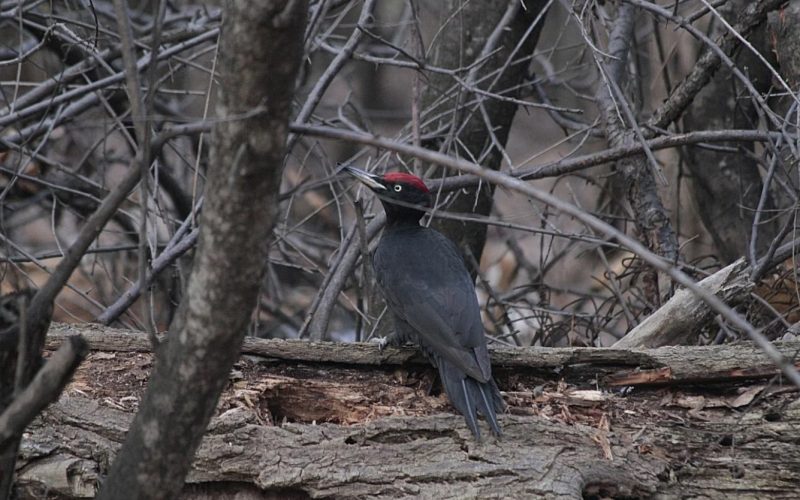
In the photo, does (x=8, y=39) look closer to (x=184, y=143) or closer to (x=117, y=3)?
(x=184, y=143)

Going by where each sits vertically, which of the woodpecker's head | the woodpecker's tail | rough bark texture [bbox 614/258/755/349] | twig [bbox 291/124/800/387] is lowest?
twig [bbox 291/124/800/387]

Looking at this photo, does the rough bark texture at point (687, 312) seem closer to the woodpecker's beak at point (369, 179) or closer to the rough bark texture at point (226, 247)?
the woodpecker's beak at point (369, 179)

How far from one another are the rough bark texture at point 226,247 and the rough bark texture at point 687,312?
97.6 inches

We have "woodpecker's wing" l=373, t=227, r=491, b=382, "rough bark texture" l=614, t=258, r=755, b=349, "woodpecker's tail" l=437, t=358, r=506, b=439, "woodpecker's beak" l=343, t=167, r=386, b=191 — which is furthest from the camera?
"woodpecker's beak" l=343, t=167, r=386, b=191

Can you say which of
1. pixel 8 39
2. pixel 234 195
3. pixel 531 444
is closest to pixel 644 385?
pixel 531 444

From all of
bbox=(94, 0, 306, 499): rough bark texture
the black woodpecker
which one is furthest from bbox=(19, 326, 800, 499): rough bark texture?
bbox=(94, 0, 306, 499): rough bark texture

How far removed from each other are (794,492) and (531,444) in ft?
3.05

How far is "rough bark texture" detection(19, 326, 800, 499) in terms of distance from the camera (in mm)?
3531

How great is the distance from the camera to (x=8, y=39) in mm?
9438

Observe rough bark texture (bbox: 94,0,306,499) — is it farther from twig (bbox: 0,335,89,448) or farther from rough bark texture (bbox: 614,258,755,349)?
rough bark texture (bbox: 614,258,755,349)

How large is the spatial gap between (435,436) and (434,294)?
3.02ft

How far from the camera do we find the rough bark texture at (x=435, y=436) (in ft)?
11.6

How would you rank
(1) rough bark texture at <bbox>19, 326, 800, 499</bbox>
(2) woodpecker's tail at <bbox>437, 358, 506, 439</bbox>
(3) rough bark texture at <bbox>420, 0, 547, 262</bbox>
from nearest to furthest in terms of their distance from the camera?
1. (1) rough bark texture at <bbox>19, 326, 800, 499</bbox>
2. (2) woodpecker's tail at <bbox>437, 358, 506, 439</bbox>
3. (3) rough bark texture at <bbox>420, 0, 547, 262</bbox>

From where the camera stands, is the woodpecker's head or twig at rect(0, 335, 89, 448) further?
the woodpecker's head
